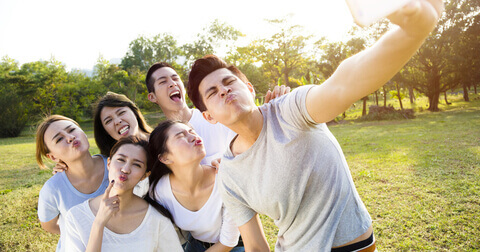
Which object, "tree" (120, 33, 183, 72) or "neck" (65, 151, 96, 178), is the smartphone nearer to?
"neck" (65, 151, 96, 178)

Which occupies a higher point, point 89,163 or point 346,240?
point 89,163

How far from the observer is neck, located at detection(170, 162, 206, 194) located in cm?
274

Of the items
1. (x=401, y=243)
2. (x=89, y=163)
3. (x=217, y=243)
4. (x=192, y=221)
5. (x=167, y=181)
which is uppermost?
(x=89, y=163)

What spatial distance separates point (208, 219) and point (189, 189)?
12.8 inches

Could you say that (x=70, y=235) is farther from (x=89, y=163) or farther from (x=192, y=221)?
(x=192, y=221)

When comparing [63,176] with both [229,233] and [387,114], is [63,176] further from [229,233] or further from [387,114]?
[387,114]

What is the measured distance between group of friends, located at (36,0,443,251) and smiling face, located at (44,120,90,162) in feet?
0.04

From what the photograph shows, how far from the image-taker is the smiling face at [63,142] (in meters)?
2.95

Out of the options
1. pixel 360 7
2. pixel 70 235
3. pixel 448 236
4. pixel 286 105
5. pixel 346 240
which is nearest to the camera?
pixel 360 7

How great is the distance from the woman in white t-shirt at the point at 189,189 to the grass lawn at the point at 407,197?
70.3 inches

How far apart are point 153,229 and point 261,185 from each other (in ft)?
4.42

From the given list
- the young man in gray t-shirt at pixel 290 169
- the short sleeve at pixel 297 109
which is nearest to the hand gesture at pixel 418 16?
the young man in gray t-shirt at pixel 290 169

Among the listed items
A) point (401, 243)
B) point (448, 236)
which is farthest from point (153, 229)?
point (448, 236)

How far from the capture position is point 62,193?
2943 millimetres
